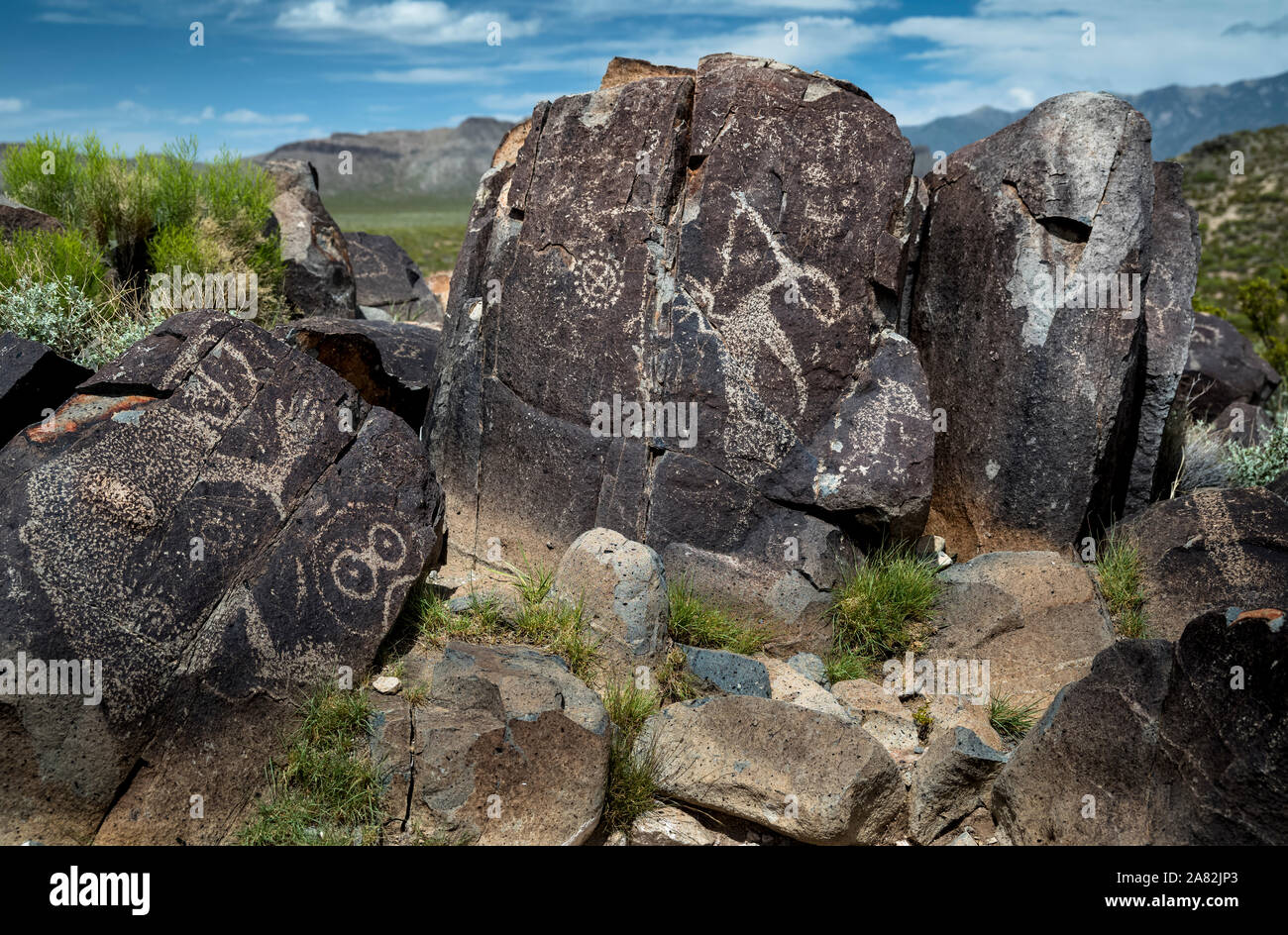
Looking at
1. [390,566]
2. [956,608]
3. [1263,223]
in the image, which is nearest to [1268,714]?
[956,608]

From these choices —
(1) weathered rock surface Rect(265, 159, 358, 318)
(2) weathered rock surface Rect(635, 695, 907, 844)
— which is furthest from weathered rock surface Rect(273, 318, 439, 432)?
(2) weathered rock surface Rect(635, 695, 907, 844)

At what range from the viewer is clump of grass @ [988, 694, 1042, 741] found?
491 centimetres

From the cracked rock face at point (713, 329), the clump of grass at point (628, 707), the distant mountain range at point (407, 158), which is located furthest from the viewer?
the distant mountain range at point (407, 158)

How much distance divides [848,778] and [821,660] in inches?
49.5

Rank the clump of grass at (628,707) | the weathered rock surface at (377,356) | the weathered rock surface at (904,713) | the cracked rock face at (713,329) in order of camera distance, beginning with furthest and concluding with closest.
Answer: the weathered rock surface at (377,356), the cracked rock face at (713,329), the weathered rock surface at (904,713), the clump of grass at (628,707)

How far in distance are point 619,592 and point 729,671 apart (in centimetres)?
68

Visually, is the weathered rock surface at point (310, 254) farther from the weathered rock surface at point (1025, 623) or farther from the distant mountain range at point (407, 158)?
the distant mountain range at point (407, 158)

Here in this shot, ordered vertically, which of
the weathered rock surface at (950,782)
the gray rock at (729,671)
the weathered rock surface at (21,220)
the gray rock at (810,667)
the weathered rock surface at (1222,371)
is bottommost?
the weathered rock surface at (950,782)

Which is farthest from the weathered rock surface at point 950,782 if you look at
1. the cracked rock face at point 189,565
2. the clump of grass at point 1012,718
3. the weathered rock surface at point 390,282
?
the weathered rock surface at point 390,282

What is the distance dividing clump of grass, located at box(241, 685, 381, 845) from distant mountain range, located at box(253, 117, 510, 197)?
117221 mm

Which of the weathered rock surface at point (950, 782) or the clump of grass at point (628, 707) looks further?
the clump of grass at point (628, 707)

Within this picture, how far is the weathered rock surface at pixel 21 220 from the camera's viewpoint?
24.5 feet

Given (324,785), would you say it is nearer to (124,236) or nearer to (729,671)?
(729,671)

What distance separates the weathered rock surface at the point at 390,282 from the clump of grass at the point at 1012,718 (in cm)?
851
